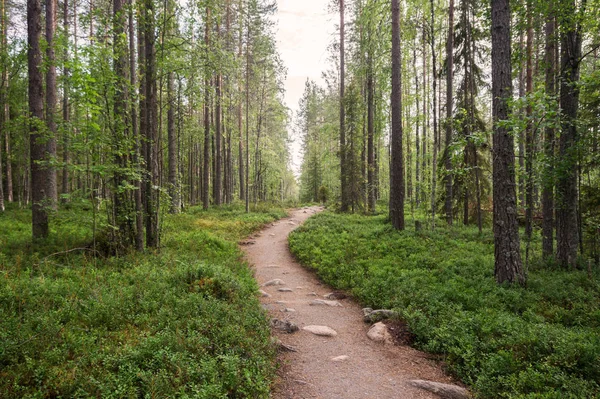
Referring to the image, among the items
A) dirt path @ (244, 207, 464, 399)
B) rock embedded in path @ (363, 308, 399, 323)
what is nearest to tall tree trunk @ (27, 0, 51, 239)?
dirt path @ (244, 207, 464, 399)

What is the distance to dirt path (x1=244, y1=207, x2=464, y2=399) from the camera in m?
4.24

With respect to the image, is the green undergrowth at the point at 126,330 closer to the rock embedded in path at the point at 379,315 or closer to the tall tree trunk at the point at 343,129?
the rock embedded in path at the point at 379,315

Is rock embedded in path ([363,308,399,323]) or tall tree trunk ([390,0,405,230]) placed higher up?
tall tree trunk ([390,0,405,230])

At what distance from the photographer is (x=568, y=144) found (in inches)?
310

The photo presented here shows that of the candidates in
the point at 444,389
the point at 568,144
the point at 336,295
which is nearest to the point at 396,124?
the point at 568,144

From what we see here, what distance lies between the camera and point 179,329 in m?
4.57

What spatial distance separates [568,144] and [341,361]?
8130 millimetres

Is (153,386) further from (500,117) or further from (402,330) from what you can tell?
(500,117)

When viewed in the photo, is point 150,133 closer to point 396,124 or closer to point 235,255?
point 235,255

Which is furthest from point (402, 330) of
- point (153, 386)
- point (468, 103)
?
point (468, 103)

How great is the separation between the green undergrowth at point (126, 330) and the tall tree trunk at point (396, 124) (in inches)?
301

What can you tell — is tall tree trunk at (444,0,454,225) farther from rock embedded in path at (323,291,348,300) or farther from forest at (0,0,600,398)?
rock embedded in path at (323,291,348,300)

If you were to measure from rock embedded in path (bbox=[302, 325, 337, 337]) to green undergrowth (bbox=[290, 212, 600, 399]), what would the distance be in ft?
5.02

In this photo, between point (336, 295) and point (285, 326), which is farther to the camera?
point (336, 295)
